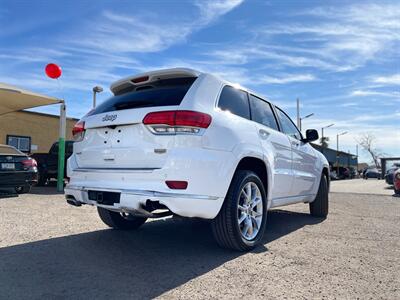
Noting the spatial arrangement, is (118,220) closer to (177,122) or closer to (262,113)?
(177,122)

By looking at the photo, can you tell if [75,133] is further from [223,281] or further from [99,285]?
[223,281]

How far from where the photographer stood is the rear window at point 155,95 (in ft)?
12.4

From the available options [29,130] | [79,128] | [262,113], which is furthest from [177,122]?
[29,130]

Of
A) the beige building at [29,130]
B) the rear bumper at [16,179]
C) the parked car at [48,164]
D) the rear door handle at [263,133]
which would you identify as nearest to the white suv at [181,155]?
the rear door handle at [263,133]

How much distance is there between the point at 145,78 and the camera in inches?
166

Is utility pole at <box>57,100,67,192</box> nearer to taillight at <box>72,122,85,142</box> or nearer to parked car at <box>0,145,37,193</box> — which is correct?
parked car at <box>0,145,37,193</box>

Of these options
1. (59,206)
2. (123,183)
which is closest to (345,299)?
(123,183)

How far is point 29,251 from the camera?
409 centimetres

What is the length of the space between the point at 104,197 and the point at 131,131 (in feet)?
2.37

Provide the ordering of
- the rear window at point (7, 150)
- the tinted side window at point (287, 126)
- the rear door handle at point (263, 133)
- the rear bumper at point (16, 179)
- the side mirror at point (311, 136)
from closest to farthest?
the rear door handle at point (263, 133), the tinted side window at point (287, 126), the side mirror at point (311, 136), the rear bumper at point (16, 179), the rear window at point (7, 150)

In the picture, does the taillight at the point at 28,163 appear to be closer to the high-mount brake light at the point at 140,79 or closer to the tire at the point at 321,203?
the high-mount brake light at the point at 140,79

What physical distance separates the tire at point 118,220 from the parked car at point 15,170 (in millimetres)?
5033

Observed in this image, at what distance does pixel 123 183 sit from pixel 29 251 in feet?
4.60

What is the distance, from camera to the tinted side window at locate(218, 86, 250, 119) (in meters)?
4.12
